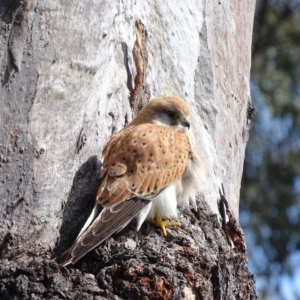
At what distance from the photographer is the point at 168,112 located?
4617 millimetres

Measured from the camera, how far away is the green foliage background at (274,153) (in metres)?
9.80

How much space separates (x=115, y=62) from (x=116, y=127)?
353 millimetres

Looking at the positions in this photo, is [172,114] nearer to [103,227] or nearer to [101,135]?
[101,135]

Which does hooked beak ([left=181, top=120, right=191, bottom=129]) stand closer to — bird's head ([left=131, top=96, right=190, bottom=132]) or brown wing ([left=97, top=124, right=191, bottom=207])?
bird's head ([left=131, top=96, right=190, bottom=132])

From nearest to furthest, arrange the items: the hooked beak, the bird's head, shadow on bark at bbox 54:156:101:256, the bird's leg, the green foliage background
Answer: shadow on bark at bbox 54:156:101:256 < the bird's leg < the bird's head < the hooked beak < the green foliage background

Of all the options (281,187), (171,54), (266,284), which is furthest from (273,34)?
(171,54)

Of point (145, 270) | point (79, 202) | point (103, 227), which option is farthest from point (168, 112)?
point (145, 270)

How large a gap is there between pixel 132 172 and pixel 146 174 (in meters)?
0.08

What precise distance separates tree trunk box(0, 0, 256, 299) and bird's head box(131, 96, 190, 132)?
0.22 ft

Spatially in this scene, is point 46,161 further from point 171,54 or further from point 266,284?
point 266,284

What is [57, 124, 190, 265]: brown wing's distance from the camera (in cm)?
384

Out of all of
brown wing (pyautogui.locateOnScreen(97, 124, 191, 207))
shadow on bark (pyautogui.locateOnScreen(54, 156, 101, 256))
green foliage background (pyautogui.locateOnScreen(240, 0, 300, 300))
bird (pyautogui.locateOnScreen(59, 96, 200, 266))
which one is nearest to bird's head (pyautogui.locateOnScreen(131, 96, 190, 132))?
bird (pyautogui.locateOnScreen(59, 96, 200, 266))

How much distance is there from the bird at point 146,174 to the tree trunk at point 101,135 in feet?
0.23

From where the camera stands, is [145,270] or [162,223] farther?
[162,223]
